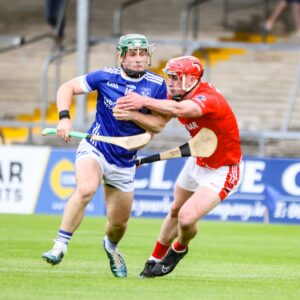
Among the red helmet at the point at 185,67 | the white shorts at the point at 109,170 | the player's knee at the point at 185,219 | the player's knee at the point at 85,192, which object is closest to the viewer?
the player's knee at the point at 85,192

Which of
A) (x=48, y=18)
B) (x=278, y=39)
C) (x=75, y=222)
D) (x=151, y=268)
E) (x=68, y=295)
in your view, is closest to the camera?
(x=68, y=295)

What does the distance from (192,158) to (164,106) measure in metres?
0.78

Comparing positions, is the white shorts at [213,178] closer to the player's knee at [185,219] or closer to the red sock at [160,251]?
the player's knee at [185,219]

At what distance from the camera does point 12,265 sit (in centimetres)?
1212

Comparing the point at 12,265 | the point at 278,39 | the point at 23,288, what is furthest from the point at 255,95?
the point at 23,288

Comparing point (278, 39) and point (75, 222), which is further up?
point (75, 222)

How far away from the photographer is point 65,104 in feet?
36.8

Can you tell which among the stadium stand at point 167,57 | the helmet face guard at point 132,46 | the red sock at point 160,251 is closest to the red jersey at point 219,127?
the helmet face guard at point 132,46

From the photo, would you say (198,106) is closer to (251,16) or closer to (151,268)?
(151,268)

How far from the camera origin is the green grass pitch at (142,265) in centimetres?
1010

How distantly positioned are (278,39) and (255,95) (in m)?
2.88

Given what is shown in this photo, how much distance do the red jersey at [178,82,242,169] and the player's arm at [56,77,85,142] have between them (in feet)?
3.53

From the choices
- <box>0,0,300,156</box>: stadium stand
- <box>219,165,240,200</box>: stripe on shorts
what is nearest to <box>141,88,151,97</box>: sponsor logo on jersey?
<box>219,165,240,200</box>: stripe on shorts

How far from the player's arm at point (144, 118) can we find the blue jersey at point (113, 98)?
0.09 m
